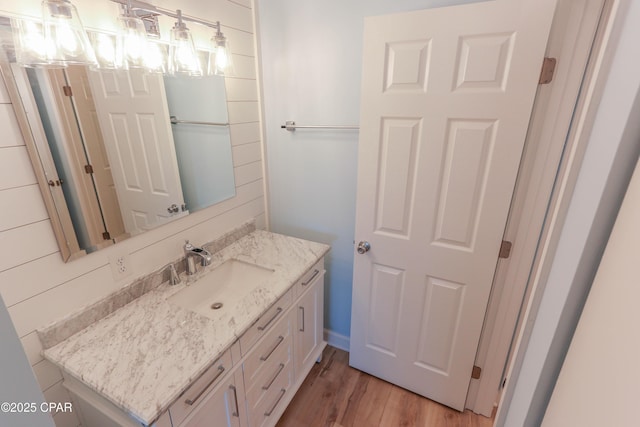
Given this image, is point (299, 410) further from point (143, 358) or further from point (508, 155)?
point (508, 155)

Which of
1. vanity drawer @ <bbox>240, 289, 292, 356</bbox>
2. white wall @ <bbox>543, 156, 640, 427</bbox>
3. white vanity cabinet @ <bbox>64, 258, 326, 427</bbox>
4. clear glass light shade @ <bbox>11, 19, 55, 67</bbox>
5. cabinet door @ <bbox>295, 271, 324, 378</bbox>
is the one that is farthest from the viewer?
cabinet door @ <bbox>295, 271, 324, 378</bbox>

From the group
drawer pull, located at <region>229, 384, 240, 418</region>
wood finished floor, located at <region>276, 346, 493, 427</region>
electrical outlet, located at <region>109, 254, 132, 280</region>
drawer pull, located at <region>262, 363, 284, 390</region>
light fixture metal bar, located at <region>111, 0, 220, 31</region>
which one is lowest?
wood finished floor, located at <region>276, 346, 493, 427</region>

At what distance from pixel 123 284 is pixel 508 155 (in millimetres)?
1717

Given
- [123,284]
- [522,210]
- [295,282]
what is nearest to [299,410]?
[295,282]

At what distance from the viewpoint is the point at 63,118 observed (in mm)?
1039

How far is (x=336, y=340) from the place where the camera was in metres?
2.21

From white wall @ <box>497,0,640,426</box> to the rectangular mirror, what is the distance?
1.40m

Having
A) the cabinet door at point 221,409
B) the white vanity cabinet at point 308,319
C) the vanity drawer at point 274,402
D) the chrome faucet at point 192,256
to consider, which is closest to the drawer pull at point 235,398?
the cabinet door at point 221,409

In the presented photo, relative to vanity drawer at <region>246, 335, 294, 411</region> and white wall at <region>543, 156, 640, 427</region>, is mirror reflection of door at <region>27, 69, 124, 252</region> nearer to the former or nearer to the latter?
vanity drawer at <region>246, 335, 294, 411</region>

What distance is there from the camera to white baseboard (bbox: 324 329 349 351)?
218 centimetres

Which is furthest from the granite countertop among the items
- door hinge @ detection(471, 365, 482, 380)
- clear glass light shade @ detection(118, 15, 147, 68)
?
door hinge @ detection(471, 365, 482, 380)

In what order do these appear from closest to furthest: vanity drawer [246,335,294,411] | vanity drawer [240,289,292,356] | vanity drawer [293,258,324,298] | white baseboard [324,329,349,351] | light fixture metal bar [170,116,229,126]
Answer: vanity drawer [240,289,292,356] → vanity drawer [246,335,294,411] → light fixture metal bar [170,116,229,126] → vanity drawer [293,258,324,298] → white baseboard [324,329,349,351]

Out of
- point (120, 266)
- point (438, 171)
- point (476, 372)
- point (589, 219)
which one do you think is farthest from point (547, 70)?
point (120, 266)

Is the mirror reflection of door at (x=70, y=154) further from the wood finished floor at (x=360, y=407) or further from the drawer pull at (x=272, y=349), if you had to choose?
the wood finished floor at (x=360, y=407)
